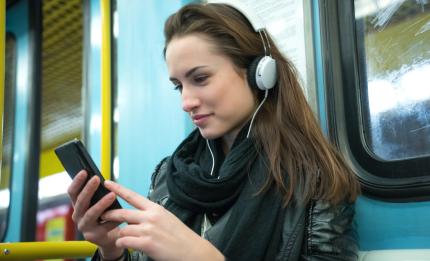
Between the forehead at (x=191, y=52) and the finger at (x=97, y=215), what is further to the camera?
the forehead at (x=191, y=52)

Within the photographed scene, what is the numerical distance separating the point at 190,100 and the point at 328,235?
45 cm

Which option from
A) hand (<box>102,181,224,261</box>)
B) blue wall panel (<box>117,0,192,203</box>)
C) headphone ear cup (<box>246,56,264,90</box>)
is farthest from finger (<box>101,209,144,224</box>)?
blue wall panel (<box>117,0,192,203</box>)

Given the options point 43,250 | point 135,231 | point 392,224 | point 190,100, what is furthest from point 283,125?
point 43,250

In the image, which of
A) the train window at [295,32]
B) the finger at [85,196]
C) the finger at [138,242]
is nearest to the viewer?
the finger at [138,242]

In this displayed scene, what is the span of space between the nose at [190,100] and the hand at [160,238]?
1.01ft

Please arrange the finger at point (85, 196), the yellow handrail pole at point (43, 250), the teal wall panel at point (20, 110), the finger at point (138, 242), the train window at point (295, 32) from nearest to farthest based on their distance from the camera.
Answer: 1. the finger at point (138, 242)
2. the finger at point (85, 196)
3. the yellow handrail pole at point (43, 250)
4. the train window at point (295, 32)
5. the teal wall panel at point (20, 110)

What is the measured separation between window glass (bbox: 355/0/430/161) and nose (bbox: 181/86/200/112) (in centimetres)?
48

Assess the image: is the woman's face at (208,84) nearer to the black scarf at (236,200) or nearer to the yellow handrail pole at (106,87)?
the black scarf at (236,200)

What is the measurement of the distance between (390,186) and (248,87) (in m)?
0.44

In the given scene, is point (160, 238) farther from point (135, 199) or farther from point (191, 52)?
point (191, 52)

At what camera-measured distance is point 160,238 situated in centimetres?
75

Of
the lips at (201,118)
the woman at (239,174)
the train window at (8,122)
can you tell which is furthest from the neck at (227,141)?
the train window at (8,122)

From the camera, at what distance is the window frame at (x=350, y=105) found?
3.39ft

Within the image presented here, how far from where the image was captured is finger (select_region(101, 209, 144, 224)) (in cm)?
78
